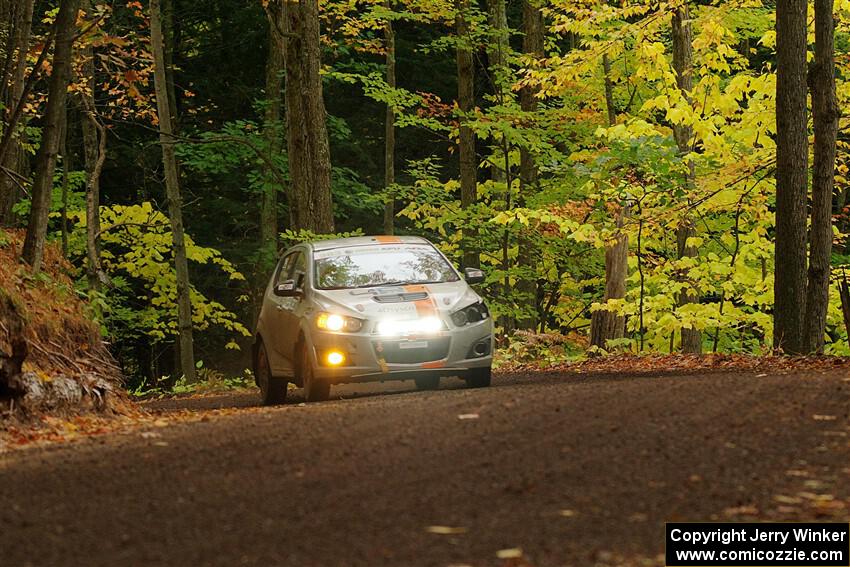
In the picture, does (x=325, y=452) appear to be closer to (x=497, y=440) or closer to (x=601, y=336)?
(x=497, y=440)

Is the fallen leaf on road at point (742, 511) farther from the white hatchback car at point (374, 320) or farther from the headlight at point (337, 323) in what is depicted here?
the headlight at point (337, 323)

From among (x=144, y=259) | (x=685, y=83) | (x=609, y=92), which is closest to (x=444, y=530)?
(x=685, y=83)

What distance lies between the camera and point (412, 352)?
12211mm

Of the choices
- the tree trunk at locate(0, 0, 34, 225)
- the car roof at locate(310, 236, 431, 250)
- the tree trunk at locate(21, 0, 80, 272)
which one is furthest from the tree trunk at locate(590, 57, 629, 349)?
the tree trunk at locate(21, 0, 80, 272)

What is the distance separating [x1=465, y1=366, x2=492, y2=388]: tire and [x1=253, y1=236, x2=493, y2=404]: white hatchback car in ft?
0.04

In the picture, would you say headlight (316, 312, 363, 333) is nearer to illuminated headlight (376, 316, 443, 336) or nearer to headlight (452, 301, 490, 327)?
illuminated headlight (376, 316, 443, 336)

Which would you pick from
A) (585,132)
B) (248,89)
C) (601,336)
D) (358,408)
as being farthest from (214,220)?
(358,408)

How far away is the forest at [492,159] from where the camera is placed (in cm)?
1408

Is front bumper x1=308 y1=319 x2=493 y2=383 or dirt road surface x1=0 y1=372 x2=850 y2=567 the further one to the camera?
front bumper x1=308 y1=319 x2=493 y2=383

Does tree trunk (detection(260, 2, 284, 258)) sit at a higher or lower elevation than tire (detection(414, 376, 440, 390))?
higher

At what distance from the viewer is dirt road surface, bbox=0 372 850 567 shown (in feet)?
17.6

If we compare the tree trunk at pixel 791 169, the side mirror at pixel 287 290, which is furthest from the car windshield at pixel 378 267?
the tree trunk at pixel 791 169

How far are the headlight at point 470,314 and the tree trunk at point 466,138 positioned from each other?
12.1 m

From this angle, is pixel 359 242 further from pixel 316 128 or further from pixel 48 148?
pixel 316 128
